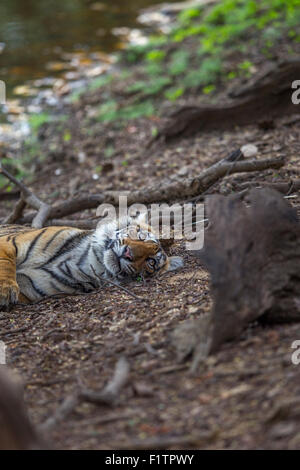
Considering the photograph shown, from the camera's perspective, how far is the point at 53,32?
16625 millimetres

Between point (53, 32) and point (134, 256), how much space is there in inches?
537

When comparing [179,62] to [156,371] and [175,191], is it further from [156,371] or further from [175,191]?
[156,371]

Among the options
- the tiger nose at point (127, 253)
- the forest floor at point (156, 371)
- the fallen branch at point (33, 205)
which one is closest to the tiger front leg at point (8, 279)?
the forest floor at point (156, 371)

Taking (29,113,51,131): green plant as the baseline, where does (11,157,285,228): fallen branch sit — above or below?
above

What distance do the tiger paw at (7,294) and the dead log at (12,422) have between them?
2.18 metres

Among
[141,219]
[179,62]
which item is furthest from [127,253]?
[179,62]

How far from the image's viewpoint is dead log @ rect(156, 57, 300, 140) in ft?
24.3

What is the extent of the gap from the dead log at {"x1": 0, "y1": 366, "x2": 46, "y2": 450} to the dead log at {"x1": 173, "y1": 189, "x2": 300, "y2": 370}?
3.22 ft

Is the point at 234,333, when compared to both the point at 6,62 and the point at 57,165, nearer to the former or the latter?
the point at 57,165

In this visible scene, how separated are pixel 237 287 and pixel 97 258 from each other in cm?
213

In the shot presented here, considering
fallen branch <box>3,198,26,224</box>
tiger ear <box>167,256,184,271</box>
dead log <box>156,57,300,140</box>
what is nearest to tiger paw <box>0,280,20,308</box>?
tiger ear <box>167,256,184,271</box>

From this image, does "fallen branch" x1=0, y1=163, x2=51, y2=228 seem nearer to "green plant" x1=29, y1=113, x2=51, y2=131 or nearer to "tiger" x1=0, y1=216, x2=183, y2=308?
"tiger" x1=0, y1=216, x2=183, y2=308
